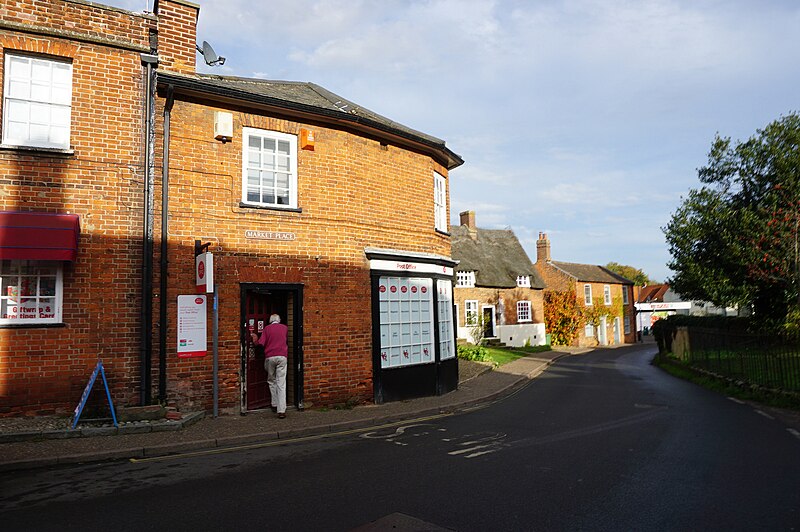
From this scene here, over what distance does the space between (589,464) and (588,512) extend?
176 cm

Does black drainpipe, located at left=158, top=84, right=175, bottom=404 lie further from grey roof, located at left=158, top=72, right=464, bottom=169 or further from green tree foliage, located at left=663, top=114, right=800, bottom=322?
green tree foliage, located at left=663, top=114, right=800, bottom=322

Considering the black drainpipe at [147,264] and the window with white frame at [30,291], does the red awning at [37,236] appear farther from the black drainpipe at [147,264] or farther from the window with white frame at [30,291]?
the black drainpipe at [147,264]

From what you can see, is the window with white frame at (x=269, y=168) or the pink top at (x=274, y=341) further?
the window with white frame at (x=269, y=168)

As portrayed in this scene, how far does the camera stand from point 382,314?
11.9 m

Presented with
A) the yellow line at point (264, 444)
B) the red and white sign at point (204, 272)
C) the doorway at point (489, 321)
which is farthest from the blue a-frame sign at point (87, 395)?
the doorway at point (489, 321)

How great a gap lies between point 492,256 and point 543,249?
38.9 ft

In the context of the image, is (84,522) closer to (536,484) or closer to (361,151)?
(536,484)

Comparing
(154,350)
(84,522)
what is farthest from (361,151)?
(84,522)

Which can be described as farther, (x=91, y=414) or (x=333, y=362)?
(x=333, y=362)

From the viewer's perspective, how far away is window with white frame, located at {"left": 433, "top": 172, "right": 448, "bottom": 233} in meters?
14.2

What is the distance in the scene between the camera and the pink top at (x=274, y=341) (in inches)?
388

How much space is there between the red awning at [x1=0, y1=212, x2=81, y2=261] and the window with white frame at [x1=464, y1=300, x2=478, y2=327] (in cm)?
2420

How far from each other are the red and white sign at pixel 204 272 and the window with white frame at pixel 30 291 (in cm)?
210

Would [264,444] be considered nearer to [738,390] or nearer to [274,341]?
[274,341]
